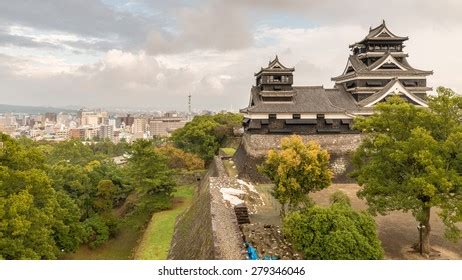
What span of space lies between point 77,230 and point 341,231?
10.7 m

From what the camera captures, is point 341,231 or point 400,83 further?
point 400,83

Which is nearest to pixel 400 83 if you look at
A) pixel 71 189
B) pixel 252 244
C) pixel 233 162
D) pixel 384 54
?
pixel 384 54

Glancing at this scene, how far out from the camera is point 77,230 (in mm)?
14195

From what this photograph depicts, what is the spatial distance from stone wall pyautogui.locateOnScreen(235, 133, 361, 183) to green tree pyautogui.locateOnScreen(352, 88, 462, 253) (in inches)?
332

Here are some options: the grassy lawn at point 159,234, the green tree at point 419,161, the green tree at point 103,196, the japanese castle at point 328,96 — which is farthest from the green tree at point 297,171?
the green tree at point 103,196

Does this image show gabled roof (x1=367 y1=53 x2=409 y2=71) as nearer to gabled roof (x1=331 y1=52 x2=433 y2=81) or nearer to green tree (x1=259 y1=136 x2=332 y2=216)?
gabled roof (x1=331 y1=52 x2=433 y2=81)

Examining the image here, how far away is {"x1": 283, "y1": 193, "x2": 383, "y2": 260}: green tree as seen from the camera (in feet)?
25.8

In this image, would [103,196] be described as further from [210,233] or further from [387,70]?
[387,70]

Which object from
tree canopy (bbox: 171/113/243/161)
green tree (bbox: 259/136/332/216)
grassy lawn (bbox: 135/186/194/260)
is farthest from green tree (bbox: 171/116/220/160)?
green tree (bbox: 259/136/332/216)

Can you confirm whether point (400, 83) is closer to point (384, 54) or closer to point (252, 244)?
point (384, 54)

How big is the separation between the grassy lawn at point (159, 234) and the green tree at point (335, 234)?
6.37 meters

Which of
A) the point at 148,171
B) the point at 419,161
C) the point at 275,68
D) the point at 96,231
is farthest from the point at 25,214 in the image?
the point at 275,68

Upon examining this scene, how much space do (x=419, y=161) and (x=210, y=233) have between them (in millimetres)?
6074

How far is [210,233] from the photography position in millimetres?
10555
